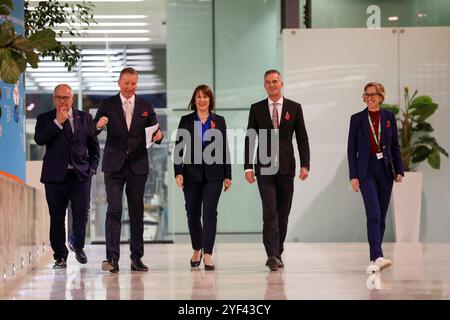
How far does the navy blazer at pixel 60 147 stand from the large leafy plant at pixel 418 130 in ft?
18.9

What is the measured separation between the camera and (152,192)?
1524 cm

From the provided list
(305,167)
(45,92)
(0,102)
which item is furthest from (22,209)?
(45,92)

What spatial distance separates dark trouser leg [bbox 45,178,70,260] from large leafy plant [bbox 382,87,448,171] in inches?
233

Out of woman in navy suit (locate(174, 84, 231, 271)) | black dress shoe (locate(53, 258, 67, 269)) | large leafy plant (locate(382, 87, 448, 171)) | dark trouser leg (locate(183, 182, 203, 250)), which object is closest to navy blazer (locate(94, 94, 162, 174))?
woman in navy suit (locate(174, 84, 231, 271))

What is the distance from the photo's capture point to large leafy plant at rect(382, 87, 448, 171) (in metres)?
13.4

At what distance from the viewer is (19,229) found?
24.6 feet

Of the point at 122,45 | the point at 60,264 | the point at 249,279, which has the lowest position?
the point at 60,264

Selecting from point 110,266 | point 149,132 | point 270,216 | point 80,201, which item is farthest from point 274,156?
point 80,201

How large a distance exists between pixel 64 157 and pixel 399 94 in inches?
264

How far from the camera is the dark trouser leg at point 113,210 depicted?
26.1 feet

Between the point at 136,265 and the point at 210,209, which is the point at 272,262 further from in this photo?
the point at 136,265

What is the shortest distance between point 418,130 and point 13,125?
6.34 metres

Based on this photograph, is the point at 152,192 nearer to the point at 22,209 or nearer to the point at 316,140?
the point at 316,140

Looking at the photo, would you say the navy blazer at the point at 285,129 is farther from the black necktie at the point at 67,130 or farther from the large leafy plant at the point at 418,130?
the large leafy plant at the point at 418,130
